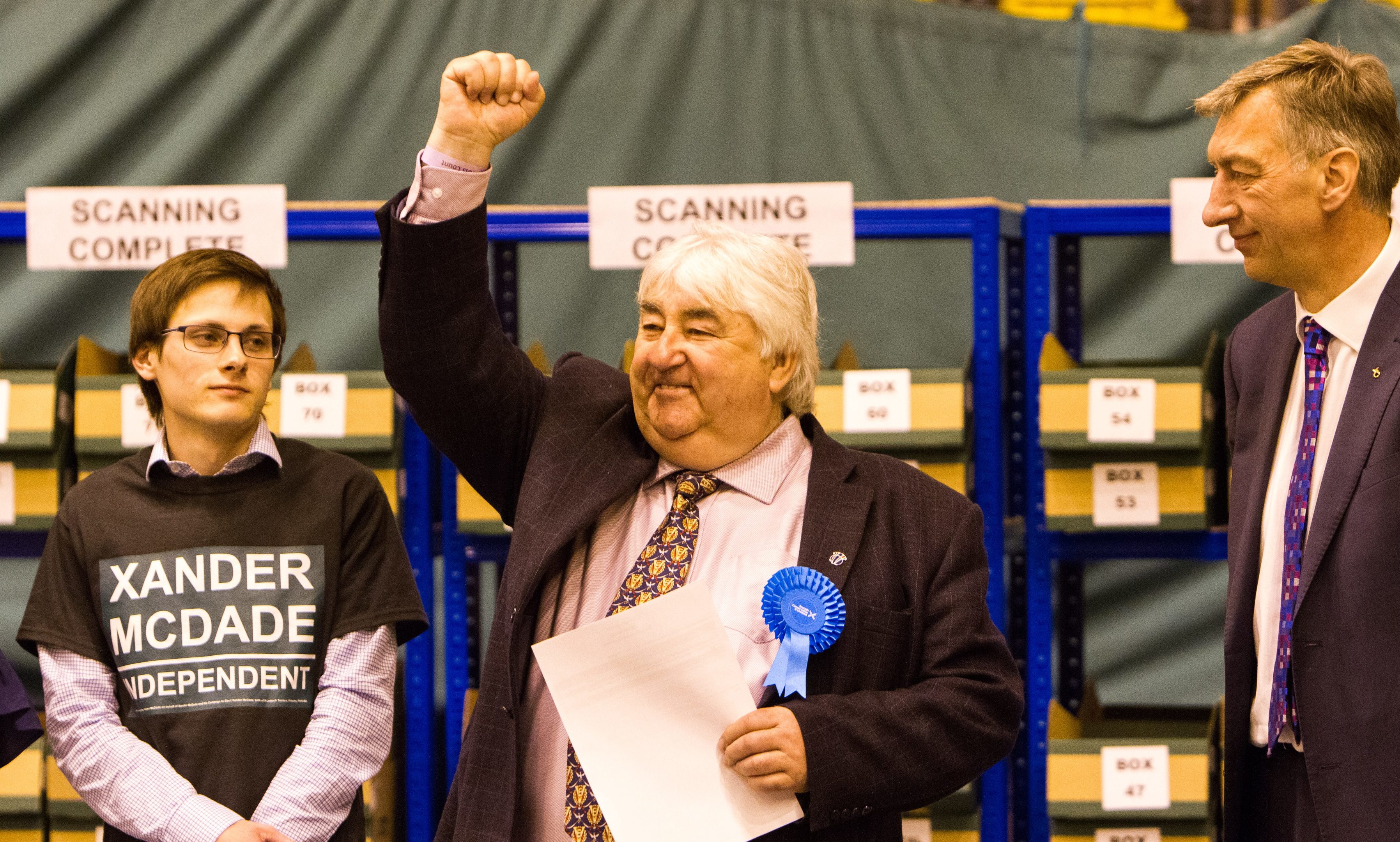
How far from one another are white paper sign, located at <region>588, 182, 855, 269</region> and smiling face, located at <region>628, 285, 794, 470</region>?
98 cm

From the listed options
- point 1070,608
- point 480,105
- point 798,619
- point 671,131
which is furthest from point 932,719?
point 671,131

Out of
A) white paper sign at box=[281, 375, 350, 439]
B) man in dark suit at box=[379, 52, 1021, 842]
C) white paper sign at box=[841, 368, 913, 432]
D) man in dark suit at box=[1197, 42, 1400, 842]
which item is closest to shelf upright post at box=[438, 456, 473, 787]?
white paper sign at box=[281, 375, 350, 439]

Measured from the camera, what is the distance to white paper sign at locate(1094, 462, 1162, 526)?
274cm

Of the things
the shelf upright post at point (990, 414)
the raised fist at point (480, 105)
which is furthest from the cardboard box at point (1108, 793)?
the raised fist at point (480, 105)

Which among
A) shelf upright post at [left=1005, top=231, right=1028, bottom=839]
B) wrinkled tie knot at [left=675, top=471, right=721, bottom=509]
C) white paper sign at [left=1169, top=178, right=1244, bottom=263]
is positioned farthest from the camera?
Result: shelf upright post at [left=1005, top=231, right=1028, bottom=839]

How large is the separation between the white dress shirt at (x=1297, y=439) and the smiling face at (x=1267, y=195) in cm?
7

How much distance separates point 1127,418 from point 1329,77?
0.92 meters

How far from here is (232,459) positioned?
6.88ft

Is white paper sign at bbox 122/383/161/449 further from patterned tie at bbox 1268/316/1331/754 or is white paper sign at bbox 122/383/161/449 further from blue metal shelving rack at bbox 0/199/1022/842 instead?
patterned tie at bbox 1268/316/1331/754

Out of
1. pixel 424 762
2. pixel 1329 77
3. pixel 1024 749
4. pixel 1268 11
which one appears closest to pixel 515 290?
pixel 424 762

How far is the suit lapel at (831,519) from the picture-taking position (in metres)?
1.71

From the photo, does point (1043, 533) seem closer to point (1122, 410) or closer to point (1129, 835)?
point (1122, 410)

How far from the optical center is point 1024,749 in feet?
9.83

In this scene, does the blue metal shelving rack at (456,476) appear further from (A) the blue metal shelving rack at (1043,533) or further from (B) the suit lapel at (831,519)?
(B) the suit lapel at (831,519)
